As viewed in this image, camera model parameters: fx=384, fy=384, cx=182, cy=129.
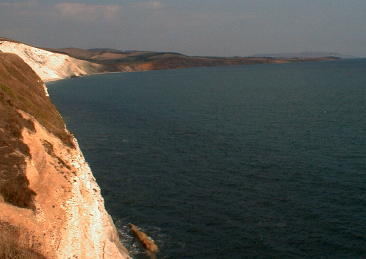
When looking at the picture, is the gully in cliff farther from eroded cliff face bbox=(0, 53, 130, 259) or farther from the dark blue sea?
eroded cliff face bbox=(0, 53, 130, 259)

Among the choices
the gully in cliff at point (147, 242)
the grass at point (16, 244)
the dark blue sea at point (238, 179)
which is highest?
the grass at point (16, 244)

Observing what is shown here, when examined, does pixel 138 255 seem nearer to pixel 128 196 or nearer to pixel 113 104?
pixel 128 196

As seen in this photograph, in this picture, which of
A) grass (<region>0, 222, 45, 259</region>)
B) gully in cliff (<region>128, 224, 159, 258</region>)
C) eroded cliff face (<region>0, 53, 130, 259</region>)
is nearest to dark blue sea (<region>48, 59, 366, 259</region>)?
gully in cliff (<region>128, 224, 159, 258</region>)

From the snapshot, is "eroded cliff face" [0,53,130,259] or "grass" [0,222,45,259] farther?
"eroded cliff face" [0,53,130,259]

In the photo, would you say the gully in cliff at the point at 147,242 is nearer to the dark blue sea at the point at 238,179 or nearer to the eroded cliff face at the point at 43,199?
the dark blue sea at the point at 238,179

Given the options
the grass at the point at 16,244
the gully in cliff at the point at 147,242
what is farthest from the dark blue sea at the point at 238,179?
the grass at the point at 16,244

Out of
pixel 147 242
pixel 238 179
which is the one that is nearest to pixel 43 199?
pixel 147 242

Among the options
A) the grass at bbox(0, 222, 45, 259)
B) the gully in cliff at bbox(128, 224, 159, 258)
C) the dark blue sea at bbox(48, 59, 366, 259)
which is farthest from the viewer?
the dark blue sea at bbox(48, 59, 366, 259)
